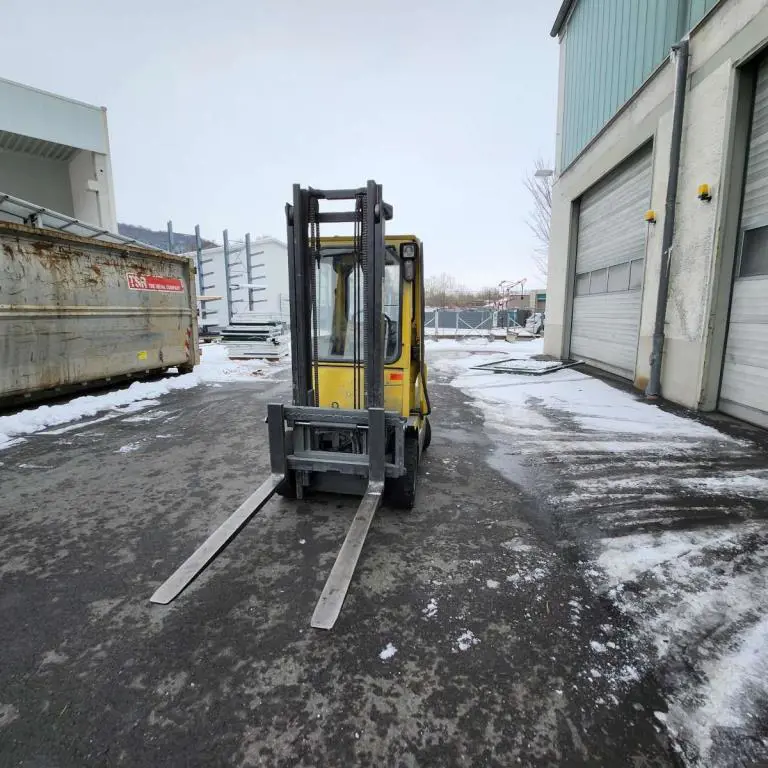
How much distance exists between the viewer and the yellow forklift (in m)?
3.68

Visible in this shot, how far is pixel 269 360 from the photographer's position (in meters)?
16.0

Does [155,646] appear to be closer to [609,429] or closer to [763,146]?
[609,429]

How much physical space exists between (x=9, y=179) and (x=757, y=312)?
20392 millimetres

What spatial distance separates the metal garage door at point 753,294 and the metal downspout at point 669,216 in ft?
4.25

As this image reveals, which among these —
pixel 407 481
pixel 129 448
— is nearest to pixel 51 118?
pixel 129 448

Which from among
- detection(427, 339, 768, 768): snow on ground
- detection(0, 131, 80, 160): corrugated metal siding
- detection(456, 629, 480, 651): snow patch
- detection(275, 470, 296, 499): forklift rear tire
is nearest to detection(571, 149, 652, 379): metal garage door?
detection(427, 339, 768, 768): snow on ground

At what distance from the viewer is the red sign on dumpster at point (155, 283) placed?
393 inches

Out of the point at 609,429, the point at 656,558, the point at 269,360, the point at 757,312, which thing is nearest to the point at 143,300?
the point at 269,360

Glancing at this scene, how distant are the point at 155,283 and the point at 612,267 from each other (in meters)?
11.7

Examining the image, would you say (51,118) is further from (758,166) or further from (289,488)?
(758,166)

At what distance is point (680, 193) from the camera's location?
799 cm

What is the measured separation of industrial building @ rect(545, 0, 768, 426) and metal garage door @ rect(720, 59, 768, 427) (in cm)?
2

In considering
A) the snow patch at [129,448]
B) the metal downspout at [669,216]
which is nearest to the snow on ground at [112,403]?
the snow patch at [129,448]

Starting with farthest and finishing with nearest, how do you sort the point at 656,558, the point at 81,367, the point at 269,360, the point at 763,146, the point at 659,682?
the point at 269,360
the point at 81,367
the point at 763,146
the point at 656,558
the point at 659,682
